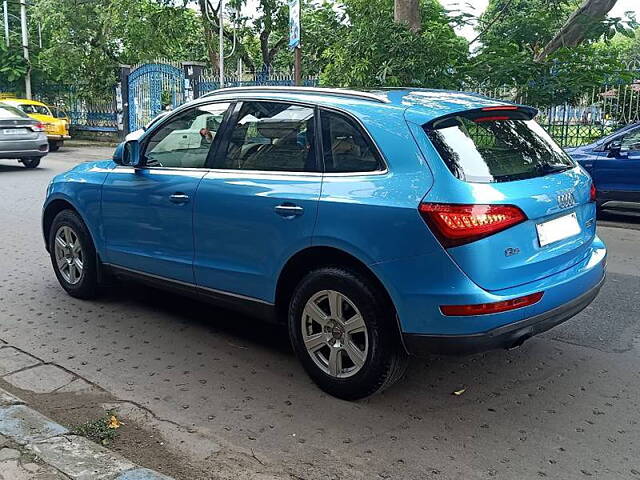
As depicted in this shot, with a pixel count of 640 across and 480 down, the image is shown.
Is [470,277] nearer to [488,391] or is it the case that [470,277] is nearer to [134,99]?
[488,391]

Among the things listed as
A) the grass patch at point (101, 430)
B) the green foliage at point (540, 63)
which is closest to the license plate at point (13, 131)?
the green foliage at point (540, 63)

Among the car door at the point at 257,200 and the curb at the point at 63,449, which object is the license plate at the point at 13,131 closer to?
the car door at the point at 257,200

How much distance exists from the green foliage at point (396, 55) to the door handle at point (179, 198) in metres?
10.5

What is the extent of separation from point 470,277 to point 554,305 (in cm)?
64

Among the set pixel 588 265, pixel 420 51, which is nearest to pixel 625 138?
pixel 420 51

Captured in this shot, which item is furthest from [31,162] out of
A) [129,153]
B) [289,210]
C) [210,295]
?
[289,210]

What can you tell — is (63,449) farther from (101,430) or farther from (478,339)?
(478,339)

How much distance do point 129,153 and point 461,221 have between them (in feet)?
9.24

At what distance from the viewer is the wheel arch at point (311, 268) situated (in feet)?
12.1

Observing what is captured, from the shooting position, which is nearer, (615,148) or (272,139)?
(272,139)

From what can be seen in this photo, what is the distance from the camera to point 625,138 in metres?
10.0

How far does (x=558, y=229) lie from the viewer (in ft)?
12.4

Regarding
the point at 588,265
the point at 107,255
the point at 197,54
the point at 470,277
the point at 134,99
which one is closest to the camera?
the point at 470,277

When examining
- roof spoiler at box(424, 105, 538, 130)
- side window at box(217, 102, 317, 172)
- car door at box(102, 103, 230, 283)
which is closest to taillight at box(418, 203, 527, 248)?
roof spoiler at box(424, 105, 538, 130)
